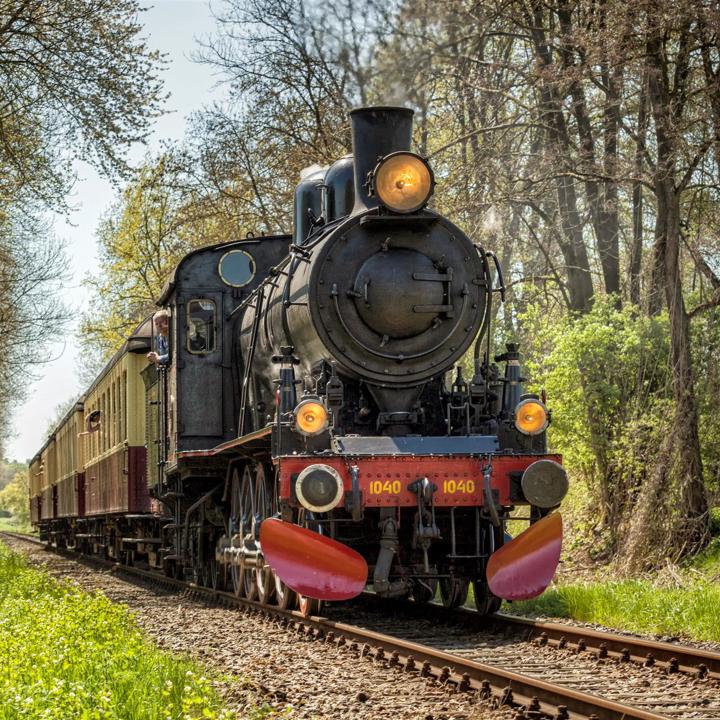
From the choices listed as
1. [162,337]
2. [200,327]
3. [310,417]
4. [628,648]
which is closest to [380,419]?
[310,417]

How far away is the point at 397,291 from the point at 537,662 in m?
3.13

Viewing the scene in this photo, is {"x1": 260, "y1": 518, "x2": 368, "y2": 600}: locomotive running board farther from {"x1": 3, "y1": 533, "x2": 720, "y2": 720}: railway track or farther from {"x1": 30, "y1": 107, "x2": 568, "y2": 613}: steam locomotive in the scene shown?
{"x1": 3, "y1": 533, "x2": 720, "y2": 720}: railway track

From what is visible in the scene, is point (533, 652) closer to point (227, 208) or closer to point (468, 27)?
point (468, 27)

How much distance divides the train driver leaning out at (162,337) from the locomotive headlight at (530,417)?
4.86 meters

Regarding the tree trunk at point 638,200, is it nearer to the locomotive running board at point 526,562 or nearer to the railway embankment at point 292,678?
the locomotive running board at point 526,562

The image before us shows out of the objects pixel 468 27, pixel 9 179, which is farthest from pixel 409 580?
pixel 9 179

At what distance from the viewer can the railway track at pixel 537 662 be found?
573 cm

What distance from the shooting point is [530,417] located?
8.88 metres

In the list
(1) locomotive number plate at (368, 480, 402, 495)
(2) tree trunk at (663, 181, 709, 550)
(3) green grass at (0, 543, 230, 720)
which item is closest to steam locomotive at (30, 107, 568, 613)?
(1) locomotive number plate at (368, 480, 402, 495)

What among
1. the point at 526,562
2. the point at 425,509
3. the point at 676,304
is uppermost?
the point at 676,304

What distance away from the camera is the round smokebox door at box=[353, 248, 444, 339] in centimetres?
912

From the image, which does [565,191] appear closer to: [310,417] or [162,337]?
[162,337]

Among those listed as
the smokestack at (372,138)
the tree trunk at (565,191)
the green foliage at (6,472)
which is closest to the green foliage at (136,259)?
the tree trunk at (565,191)

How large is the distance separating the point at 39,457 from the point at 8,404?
17.6m
